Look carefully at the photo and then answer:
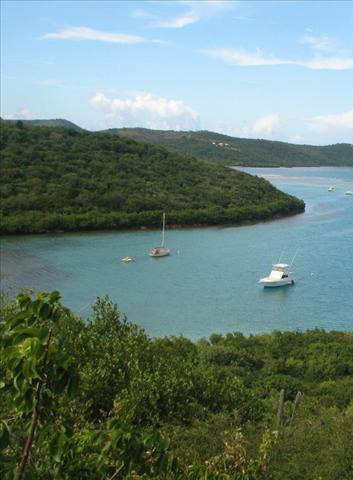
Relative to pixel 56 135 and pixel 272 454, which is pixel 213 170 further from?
pixel 272 454

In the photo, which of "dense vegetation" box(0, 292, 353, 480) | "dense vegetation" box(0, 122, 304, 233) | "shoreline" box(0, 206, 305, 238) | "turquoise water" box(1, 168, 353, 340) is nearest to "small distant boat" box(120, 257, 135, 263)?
"turquoise water" box(1, 168, 353, 340)

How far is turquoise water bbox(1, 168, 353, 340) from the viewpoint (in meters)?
26.2

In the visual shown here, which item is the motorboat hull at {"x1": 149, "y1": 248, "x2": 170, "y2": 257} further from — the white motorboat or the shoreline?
the shoreline

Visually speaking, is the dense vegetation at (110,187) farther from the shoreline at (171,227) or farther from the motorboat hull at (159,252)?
the motorboat hull at (159,252)

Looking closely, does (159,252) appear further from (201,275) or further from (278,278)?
(278,278)

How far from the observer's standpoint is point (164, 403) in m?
9.45

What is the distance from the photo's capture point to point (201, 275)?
3406 cm

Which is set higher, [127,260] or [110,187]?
[110,187]

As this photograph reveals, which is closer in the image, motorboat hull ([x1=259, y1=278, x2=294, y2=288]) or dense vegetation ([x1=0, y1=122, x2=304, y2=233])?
motorboat hull ([x1=259, y1=278, x2=294, y2=288])

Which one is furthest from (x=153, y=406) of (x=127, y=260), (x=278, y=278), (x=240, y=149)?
(x=240, y=149)

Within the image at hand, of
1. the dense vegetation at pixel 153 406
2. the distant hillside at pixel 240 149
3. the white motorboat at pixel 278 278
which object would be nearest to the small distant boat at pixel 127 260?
the white motorboat at pixel 278 278

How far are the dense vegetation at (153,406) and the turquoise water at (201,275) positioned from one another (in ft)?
25.2

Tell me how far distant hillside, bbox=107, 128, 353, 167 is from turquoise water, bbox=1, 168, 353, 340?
91538mm

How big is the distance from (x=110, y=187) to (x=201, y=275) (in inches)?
971
